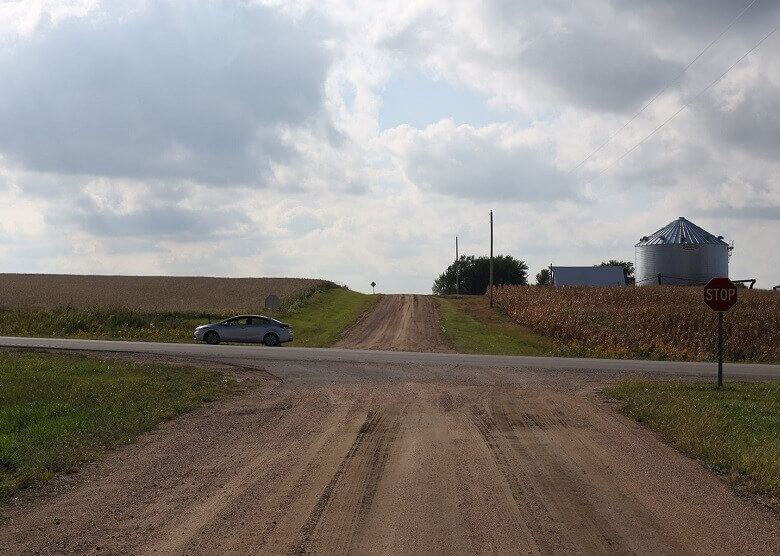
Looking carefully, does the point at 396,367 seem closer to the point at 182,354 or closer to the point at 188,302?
the point at 182,354

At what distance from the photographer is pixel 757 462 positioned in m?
12.2

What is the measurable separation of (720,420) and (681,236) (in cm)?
7495

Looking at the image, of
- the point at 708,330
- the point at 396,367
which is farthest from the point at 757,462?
the point at 708,330

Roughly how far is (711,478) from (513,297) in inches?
2202

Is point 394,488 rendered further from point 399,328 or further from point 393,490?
point 399,328

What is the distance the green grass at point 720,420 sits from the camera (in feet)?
39.3

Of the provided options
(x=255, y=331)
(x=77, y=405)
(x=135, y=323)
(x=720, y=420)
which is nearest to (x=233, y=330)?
(x=255, y=331)

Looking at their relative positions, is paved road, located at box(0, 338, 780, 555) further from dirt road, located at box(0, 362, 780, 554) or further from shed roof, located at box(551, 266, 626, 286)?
shed roof, located at box(551, 266, 626, 286)

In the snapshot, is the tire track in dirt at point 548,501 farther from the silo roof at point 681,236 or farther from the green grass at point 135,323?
the silo roof at point 681,236

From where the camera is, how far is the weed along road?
8398 mm

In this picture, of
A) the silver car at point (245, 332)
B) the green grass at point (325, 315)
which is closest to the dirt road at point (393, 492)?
the silver car at point (245, 332)

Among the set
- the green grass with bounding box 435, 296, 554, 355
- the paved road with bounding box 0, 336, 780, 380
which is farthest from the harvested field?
the paved road with bounding box 0, 336, 780, 380

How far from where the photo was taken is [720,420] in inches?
659

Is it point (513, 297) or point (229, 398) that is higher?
point (513, 297)
